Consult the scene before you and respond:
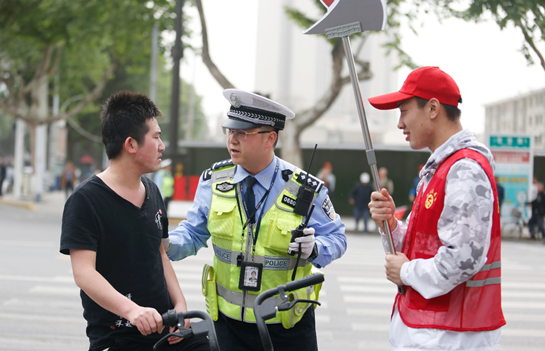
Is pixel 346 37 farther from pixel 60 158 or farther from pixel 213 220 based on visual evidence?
pixel 60 158

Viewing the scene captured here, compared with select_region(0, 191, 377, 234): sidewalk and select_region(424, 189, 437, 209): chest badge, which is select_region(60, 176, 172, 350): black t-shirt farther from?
select_region(0, 191, 377, 234): sidewalk

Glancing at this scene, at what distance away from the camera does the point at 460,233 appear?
2.15 m

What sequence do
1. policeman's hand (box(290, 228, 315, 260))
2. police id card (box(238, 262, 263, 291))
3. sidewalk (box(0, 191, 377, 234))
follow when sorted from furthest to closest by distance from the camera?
sidewalk (box(0, 191, 377, 234)) → police id card (box(238, 262, 263, 291)) → policeman's hand (box(290, 228, 315, 260))

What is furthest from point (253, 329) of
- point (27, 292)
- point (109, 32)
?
point (109, 32)

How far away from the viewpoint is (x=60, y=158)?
42.6 meters

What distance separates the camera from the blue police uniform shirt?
3.06 metres

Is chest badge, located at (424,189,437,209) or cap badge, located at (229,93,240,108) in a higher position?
cap badge, located at (229,93,240,108)

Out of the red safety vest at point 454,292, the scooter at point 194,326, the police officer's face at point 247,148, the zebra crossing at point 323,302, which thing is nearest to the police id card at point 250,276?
the police officer's face at point 247,148

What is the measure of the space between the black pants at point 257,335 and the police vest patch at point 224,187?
0.68 meters

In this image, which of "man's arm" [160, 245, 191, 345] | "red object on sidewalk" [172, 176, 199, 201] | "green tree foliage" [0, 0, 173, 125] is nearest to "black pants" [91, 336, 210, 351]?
"man's arm" [160, 245, 191, 345]

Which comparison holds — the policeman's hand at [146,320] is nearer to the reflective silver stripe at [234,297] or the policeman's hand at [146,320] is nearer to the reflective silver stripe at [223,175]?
the reflective silver stripe at [234,297]

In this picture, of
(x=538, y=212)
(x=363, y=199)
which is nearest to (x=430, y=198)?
(x=363, y=199)

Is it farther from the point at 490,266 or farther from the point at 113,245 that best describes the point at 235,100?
the point at 490,266

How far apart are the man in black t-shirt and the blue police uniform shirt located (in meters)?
0.36
